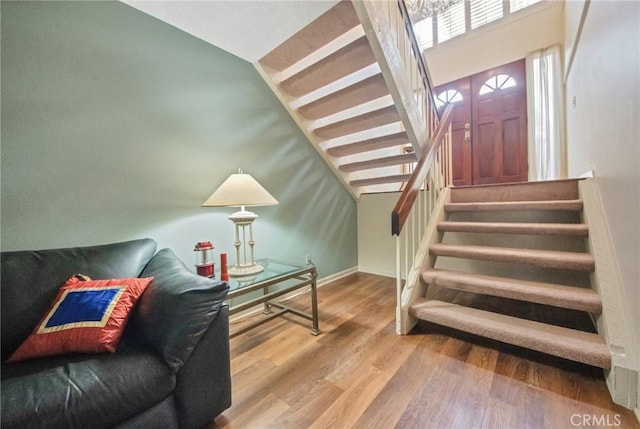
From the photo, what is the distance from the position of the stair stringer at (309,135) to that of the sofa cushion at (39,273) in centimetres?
179

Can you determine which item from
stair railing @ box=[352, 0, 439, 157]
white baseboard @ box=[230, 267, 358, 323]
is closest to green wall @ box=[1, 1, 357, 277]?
white baseboard @ box=[230, 267, 358, 323]

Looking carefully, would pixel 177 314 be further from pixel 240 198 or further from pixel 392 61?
pixel 392 61

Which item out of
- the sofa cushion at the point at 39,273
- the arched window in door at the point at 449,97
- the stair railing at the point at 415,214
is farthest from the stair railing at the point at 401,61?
the sofa cushion at the point at 39,273

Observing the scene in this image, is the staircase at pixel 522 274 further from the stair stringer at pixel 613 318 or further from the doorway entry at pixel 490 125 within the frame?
the doorway entry at pixel 490 125

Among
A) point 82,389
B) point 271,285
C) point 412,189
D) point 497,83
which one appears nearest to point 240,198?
point 271,285

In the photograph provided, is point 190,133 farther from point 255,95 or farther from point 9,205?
point 9,205

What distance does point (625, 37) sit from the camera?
1.16m

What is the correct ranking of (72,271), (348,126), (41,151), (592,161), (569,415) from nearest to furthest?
(569,415), (72,271), (41,151), (592,161), (348,126)

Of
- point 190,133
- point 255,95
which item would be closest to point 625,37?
point 255,95

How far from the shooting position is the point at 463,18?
3.59m

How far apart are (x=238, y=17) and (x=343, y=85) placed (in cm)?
110

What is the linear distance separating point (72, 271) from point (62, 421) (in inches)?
27.5

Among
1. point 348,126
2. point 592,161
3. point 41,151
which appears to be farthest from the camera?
point 348,126

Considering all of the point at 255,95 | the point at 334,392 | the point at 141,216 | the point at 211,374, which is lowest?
the point at 334,392
